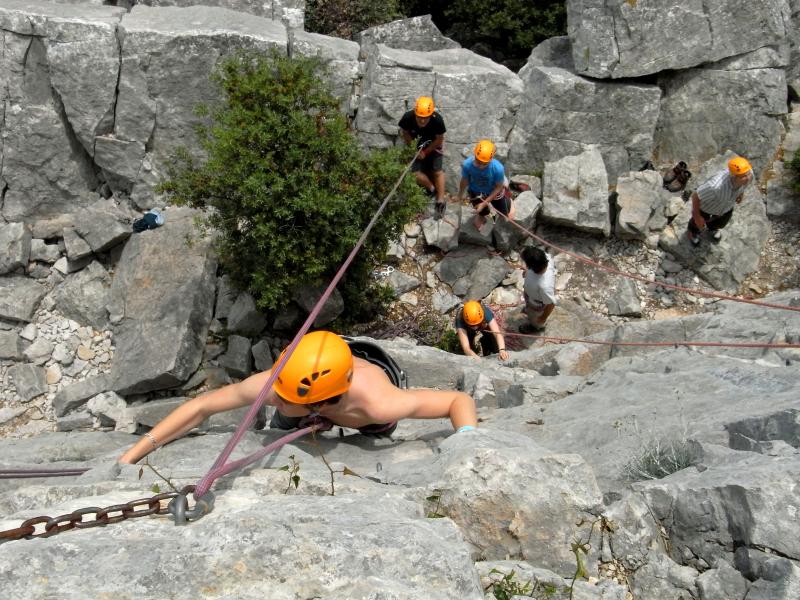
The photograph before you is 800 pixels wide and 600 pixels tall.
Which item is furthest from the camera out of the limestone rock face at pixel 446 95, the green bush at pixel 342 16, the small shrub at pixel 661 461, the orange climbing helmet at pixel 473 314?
the green bush at pixel 342 16

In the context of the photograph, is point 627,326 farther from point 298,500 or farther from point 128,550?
point 128,550

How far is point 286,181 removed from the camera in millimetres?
6484

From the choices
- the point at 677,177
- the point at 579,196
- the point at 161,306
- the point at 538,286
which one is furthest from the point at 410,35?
the point at 161,306

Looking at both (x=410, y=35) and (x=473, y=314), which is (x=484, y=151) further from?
(x=410, y=35)

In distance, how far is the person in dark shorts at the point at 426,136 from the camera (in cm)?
789

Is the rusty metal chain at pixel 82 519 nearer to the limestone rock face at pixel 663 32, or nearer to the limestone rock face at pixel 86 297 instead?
the limestone rock face at pixel 86 297

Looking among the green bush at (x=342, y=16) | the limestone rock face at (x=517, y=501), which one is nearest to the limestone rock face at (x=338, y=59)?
the green bush at (x=342, y=16)

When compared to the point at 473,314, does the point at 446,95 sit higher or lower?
higher

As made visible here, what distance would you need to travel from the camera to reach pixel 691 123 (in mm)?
9305

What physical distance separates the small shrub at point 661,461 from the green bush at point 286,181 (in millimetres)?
4091

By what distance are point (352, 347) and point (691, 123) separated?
697 centimetres

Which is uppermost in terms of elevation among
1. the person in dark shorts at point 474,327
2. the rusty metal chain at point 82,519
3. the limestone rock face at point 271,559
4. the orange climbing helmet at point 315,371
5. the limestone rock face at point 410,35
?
the limestone rock face at point 410,35

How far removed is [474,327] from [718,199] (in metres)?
3.48

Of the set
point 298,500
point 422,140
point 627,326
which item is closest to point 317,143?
point 422,140
